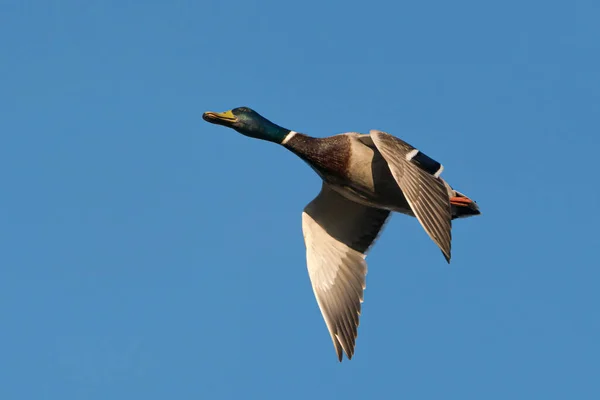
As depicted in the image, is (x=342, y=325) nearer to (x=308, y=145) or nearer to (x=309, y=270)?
(x=309, y=270)

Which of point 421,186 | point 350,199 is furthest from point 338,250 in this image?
point 421,186

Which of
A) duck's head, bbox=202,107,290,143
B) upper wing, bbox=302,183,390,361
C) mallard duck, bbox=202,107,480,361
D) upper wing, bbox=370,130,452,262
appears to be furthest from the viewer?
duck's head, bbox=202,107,290,143

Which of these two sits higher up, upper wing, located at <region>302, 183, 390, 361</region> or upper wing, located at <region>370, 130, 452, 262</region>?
upper wing, located at <region>370, 130, 452, 262</region>

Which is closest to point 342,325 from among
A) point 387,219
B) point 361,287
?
point 361,287

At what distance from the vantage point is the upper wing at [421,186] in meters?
14.2

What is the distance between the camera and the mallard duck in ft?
48.5

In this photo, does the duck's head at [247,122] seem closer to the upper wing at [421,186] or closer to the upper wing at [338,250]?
the upper wing at [338,250]

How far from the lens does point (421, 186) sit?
1466cm

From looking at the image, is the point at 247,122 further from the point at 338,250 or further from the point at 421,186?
the point at 421,186

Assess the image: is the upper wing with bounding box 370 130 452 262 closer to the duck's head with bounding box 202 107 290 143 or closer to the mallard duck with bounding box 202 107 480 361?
the mallard duck with bounding box 202 107 480 361

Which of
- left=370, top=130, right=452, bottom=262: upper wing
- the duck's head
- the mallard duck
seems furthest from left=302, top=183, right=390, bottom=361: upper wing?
left=370, top=130, right=452, bottom=262: upper wing

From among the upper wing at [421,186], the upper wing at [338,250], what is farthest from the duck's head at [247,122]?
the upper wing at [421,186]

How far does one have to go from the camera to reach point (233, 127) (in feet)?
55.2

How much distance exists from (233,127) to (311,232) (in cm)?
203
